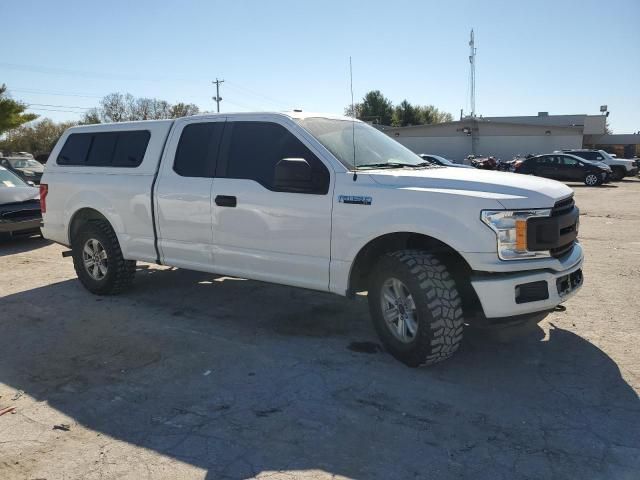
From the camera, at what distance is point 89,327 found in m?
5.23

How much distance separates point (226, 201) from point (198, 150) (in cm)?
75

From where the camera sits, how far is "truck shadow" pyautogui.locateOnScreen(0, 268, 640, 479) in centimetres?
296

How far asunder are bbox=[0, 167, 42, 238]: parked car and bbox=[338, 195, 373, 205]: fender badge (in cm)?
755

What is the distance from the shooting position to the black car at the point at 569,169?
25.7 meters

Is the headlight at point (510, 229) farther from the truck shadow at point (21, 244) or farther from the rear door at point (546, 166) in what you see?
the rear door at point (546, 166)

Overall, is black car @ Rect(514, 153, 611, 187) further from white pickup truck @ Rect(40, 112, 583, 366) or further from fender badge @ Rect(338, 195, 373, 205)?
fender badge @ Rect(338, 195, 373, 205)

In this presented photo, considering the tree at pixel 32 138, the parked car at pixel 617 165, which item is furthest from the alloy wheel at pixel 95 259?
the tree at pixel 32 138

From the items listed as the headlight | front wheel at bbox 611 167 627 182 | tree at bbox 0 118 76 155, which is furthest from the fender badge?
tree at bbox 0 118 76 155

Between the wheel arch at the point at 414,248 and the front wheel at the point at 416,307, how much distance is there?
16 cm

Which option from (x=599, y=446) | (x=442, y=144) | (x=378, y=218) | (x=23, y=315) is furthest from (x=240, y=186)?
(x=442, y=144)

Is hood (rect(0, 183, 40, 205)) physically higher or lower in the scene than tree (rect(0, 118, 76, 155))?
lower

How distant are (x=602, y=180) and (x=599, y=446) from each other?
25974mm

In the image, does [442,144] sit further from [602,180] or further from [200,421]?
[200,421]

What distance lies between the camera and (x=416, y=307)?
12.9 ft
